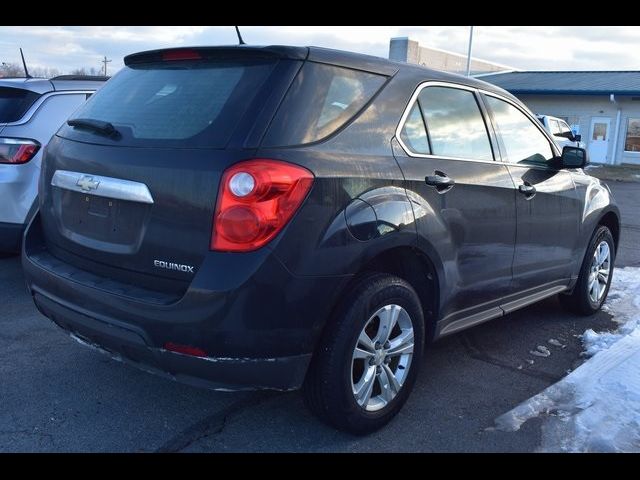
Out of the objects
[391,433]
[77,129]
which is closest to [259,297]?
[391,433]

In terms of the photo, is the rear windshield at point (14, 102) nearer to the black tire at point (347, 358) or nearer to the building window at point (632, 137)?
the black tire at point (347, 358)

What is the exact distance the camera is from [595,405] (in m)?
3.56

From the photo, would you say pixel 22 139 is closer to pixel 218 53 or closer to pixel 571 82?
pixel 218 53

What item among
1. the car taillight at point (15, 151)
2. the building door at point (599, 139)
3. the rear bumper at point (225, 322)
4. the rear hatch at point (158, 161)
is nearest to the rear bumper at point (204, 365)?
the rear bumper at point (225, 322)

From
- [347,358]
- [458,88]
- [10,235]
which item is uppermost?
[458,88]

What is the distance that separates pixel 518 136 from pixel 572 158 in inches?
20.0

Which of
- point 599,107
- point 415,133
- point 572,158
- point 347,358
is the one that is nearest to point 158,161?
point 347,358

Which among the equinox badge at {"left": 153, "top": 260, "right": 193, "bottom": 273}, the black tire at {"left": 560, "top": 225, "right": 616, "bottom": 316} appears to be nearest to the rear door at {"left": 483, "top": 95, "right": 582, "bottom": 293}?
the black tire at {"left": 560, "top": 225, "right": 616, "bottom": 316}

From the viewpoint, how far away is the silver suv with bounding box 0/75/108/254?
210 inches

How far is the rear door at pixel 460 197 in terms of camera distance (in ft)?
11.1

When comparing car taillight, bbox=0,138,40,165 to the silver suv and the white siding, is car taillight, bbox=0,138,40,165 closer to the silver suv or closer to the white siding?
the silver suv

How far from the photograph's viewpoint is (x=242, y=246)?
267cm

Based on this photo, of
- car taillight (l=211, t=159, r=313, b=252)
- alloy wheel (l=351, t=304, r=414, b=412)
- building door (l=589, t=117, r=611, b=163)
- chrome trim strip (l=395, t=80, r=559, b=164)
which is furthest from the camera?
building door (l=589, t=117, r=611, b=163)

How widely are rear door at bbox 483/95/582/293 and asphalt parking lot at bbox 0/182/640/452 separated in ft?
1.92
